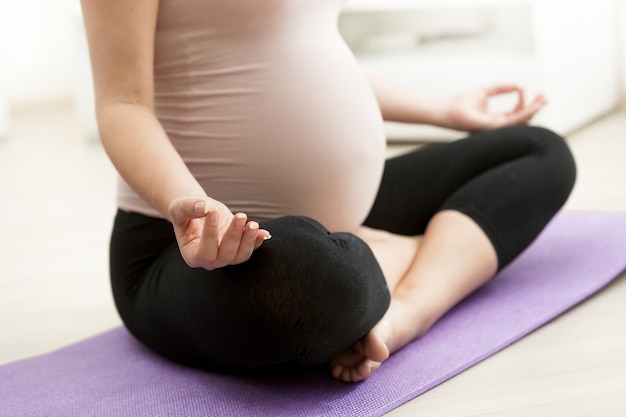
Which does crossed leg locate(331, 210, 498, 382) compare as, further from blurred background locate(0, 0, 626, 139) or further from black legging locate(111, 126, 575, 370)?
blurred background locate(0, 0, 626, 139)

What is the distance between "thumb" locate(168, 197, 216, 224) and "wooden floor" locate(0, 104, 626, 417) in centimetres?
29

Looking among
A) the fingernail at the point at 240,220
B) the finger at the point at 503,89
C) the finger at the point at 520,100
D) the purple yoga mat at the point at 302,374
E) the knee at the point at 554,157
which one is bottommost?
the purple yoga mat at the point at 302,374

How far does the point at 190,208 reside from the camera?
83 cm

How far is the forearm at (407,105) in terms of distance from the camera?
1.39m

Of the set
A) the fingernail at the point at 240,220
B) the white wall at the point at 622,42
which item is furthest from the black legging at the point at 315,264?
the white wall at the point at 622,42

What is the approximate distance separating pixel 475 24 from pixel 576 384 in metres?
1.52

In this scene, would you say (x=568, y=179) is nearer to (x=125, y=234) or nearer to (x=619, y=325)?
(x=619, y=325)

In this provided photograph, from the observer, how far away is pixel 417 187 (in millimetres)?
A: 1358

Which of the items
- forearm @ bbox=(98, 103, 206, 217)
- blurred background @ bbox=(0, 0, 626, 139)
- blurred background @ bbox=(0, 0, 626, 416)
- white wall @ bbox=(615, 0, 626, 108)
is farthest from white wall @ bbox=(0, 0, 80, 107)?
forearm @ bbox=(98, 103, 206, 217)

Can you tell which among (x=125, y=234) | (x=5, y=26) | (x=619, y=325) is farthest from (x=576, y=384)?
(x=5, y=26)

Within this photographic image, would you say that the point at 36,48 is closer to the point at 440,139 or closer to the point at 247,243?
the point at 440,139

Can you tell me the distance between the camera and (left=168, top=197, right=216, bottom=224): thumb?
2.72 feet

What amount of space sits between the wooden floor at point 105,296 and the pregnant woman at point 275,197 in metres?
0.11

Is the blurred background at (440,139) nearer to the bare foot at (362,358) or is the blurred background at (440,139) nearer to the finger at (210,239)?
the bare foot at (362,358)
